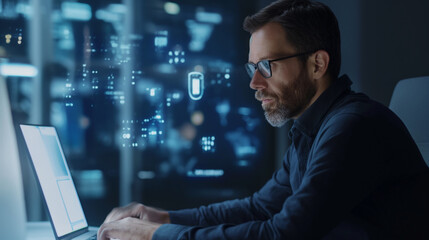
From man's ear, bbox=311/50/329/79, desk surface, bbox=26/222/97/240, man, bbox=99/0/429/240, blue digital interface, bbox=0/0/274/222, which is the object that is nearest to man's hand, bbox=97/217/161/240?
man, bbox=99/0/429/240

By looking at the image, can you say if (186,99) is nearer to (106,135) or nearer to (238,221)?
(106,135)

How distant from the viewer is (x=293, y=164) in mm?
1189

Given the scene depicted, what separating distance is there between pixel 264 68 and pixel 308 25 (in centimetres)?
17

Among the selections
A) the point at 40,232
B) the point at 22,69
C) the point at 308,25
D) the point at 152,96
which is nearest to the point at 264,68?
the point at 308,25

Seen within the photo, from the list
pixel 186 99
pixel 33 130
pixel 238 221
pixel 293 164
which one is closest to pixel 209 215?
pixel 238 221

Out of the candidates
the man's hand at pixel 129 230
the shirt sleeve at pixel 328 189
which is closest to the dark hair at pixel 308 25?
the shirt sleeve at pixel 328 189

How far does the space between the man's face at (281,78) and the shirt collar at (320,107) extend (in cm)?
9

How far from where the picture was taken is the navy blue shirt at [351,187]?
2.67 ft

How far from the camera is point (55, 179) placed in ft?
3.65

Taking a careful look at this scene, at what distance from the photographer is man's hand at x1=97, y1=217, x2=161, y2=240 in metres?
0.93

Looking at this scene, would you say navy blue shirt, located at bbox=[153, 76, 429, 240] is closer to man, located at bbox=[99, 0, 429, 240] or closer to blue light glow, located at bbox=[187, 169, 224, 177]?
man, located at bbox=[99, 0, 429, 240]

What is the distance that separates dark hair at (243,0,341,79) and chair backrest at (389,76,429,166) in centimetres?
40

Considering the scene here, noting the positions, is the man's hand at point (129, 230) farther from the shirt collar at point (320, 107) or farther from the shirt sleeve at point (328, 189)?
the shirt collar at point (320, 107)

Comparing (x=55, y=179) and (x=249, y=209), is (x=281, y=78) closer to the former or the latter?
(x=249, y=209)
